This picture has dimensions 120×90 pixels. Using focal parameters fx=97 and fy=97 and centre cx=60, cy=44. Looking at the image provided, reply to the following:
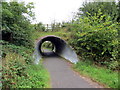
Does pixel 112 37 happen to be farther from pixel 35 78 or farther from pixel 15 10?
pixel 15 10

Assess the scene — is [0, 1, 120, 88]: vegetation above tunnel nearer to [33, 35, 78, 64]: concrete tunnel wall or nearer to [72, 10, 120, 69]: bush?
[72, 10, 120, 69]: bush

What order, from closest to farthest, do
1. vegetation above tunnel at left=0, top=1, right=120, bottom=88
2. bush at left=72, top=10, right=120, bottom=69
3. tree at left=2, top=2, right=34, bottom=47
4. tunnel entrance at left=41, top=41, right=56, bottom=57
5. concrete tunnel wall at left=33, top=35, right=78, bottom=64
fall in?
vegetation above tunnel at left=0, top=1, right=120, bottom=88, tree at left=2, top=2, right=34, bottom=47, bush at left=72, top=10, right=120, bottom=69, concrete tunnel wall at left=33, top=35, right=78, bottom=64, tunnel entrance at left=41, top=41, right=56, bottom=57

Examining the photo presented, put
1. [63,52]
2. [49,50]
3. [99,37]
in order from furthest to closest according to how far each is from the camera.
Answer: [49,50] → [63,52] → [99,37]

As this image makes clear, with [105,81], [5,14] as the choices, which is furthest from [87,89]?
[5,14]

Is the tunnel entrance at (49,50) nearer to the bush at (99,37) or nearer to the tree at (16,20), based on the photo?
the tree at (16,20)

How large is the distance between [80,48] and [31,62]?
479 centimetres

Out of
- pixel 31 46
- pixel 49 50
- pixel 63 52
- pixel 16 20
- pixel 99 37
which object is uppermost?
pixel 16 20

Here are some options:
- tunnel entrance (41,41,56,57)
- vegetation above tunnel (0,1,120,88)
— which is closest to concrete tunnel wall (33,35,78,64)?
vegetation above tunnel (0,1,120,88)

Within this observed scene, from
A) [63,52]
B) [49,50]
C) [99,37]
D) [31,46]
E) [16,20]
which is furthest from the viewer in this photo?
[49,50]

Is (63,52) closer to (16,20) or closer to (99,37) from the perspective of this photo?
(99,37)

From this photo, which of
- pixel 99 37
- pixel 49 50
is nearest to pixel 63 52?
pixel 99 37

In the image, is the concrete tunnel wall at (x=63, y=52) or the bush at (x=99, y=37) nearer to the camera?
the bush at (x=99, y=37)

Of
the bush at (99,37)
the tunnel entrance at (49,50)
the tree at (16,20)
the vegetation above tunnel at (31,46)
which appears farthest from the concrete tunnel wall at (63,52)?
the tunnel entrance at (49,50)

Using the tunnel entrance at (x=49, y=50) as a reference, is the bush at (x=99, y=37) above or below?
above
